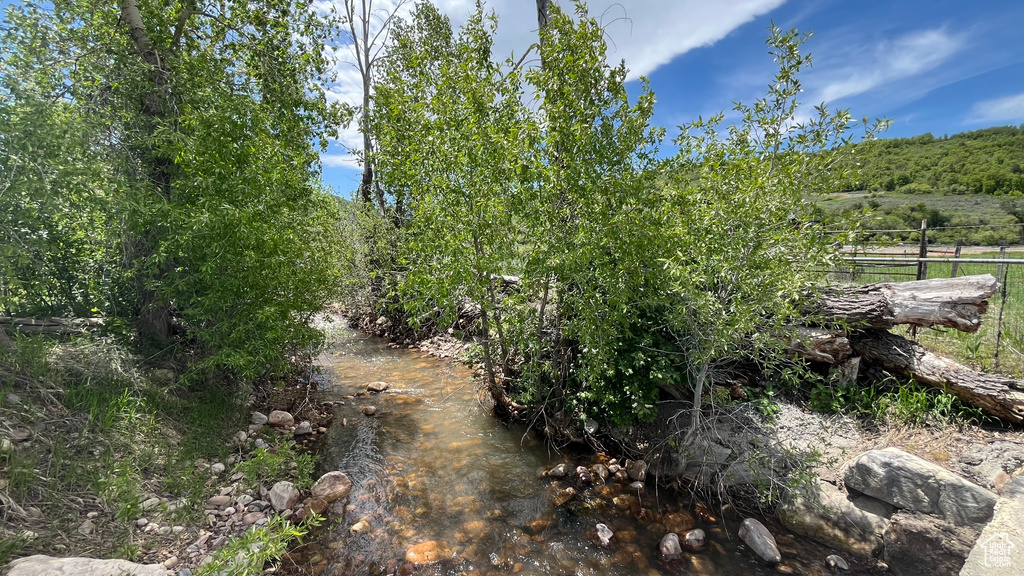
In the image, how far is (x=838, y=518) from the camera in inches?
134

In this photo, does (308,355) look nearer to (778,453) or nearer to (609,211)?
(609,211)

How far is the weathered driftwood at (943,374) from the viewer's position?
378cm

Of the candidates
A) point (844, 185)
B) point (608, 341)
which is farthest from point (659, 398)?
point (844, 185)

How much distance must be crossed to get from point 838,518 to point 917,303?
2.65 meters

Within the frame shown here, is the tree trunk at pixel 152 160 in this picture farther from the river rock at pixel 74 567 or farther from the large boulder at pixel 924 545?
the large boulder at pixel 924 545

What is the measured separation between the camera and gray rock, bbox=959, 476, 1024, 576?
2264 millimetres

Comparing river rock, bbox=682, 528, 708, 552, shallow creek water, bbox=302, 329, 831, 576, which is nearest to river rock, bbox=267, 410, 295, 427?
shallow creek water, bbox=302, 329, 831, 576

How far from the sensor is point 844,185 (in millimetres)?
3256

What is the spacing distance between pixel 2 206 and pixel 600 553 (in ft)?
18.2

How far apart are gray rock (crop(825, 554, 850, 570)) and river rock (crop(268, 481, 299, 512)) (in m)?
4.65

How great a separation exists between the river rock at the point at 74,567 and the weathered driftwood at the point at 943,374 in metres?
6.72

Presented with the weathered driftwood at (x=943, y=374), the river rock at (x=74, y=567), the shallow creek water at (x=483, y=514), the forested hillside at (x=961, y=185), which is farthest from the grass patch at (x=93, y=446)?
the forested hillside at (x=961, y=185)

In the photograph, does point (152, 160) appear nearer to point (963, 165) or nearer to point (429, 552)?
point (429, 552)

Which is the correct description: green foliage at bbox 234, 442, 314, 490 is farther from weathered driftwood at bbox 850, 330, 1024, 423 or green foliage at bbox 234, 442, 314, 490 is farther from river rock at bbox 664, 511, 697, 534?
weathered driftwood at bbox 850, 330, 1024, 423
